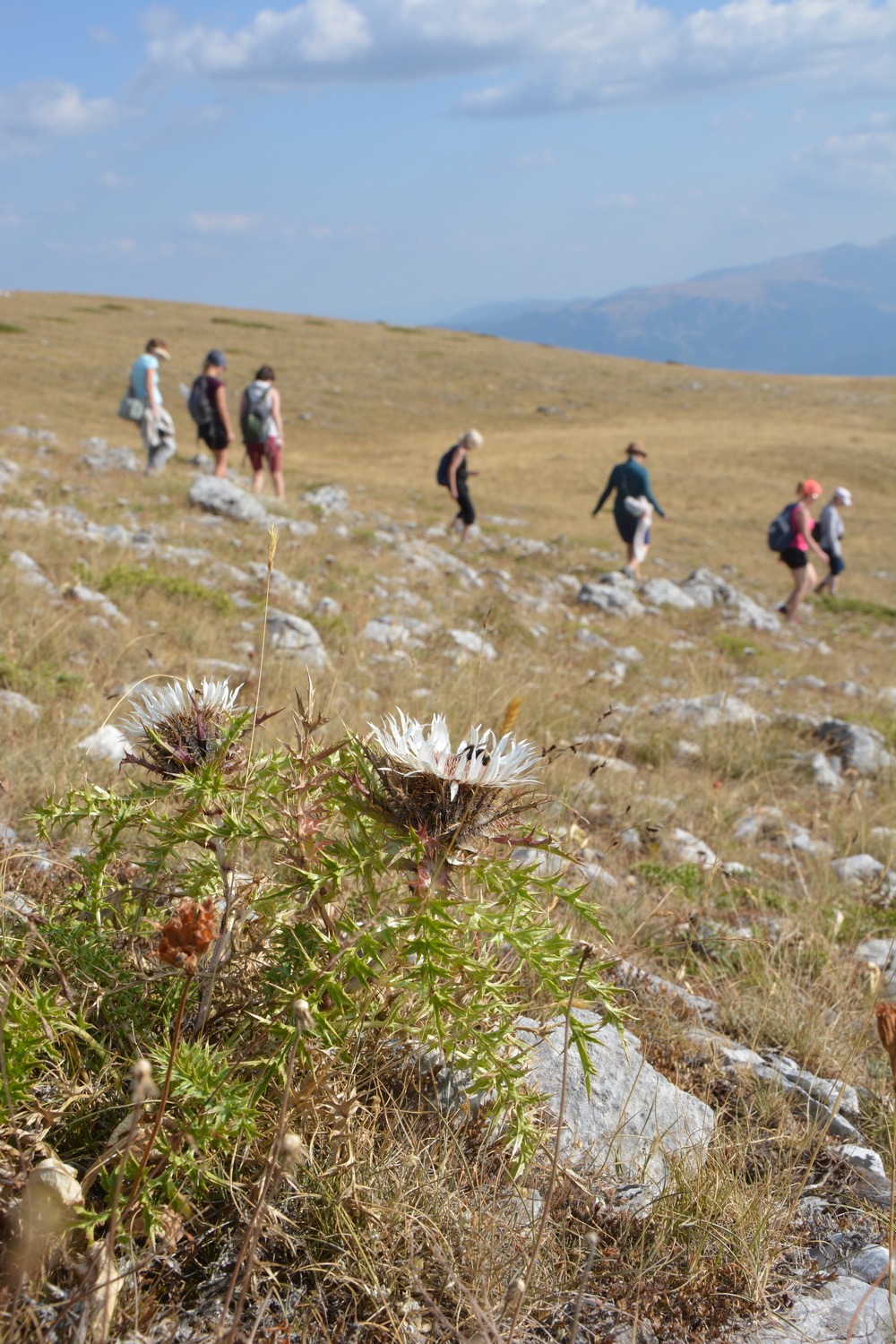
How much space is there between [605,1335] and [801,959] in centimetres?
208

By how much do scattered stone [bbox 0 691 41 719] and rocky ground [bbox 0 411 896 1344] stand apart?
0.02 metres

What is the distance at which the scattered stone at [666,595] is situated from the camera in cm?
1462

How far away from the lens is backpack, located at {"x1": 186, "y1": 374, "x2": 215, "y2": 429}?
14078 millimetres

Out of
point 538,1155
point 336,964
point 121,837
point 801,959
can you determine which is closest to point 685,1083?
point 538,1155

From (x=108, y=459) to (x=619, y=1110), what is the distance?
1647 cm

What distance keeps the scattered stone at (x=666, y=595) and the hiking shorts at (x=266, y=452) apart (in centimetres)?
661

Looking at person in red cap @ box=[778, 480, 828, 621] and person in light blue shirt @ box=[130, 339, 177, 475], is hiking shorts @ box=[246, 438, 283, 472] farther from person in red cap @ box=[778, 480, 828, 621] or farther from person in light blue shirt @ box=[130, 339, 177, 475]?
person in red cap @ box=[778, 480, 828, 621]

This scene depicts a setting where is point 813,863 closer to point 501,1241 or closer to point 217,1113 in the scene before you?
point 501,1241

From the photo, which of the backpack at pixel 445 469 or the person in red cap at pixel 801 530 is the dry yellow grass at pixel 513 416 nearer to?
the backpack at pixel 445 469

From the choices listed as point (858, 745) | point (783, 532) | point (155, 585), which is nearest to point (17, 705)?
point (155, 585)

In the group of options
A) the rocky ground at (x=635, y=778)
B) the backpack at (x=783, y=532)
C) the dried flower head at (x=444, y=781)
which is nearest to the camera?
the dried flower head at (x=444, y=781)

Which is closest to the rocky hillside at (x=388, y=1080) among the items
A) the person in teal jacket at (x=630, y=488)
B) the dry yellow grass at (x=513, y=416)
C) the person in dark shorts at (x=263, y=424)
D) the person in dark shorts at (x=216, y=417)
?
the person in dark shorts at (x=263, y=424)

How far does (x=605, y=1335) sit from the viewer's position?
1.70 metres

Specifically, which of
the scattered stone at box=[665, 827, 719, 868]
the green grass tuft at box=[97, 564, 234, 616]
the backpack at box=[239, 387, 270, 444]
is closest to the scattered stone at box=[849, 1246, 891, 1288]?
the scattered stone at box=[665, 827, 719, 868]
